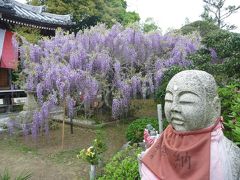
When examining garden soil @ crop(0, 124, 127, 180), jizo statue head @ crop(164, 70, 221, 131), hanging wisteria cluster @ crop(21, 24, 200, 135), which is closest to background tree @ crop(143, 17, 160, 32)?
hanging wisteria cluster @ crop(21, 24, 200, 135)

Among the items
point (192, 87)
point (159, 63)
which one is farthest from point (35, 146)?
point (192, 87)

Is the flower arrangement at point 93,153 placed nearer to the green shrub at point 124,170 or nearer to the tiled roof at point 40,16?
the green shrub at point 124,170

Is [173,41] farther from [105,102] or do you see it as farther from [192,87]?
[192,87]

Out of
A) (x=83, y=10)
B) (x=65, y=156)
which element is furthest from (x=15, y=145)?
(x=83, y=10)

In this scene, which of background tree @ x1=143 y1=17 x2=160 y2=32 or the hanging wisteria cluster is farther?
background tree @ x1=143 y1=17 x2=160 y2=32

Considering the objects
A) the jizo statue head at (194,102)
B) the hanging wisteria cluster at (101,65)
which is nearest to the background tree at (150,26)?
the hanging wisteria cluster at (101,65)

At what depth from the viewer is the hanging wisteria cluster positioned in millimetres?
8836

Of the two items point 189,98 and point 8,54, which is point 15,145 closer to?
point 8,54

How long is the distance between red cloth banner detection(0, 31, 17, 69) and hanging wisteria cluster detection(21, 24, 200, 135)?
258cm

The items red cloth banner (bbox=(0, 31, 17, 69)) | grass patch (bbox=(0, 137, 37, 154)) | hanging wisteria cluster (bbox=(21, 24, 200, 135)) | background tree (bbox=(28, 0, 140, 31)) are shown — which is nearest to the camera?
grass patch (bbox=(0, 137, 37, 154))

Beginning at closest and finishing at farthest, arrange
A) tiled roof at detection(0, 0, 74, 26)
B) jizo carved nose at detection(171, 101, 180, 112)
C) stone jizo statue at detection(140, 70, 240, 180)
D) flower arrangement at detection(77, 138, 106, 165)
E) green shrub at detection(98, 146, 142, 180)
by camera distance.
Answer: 1. stone jizo statue at detection(140, 70, 240, 180)
2. jizo carved nose at detection(171, 101, 180, 112)
3. green shrub at detection(98, 146, 142, 180)
4. flower arrangement at detection(77, 138, 106, 165)
5. tiled roof at detection(0, 0, 74, 26)

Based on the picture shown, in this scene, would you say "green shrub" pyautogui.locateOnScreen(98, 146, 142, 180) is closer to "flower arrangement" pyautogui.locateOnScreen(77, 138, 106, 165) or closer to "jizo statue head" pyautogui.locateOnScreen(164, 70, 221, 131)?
"flower arrangement" pyautogui.locateOnScreen(77, 138, 106, 165)

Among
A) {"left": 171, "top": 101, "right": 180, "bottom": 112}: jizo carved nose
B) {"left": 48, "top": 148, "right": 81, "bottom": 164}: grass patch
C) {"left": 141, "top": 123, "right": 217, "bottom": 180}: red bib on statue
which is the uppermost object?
{"left": 171, "top": 101, "right": 180, "bottom": 112}: jizo carved nose

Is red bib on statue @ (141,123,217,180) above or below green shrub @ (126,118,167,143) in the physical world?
above
